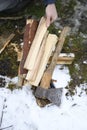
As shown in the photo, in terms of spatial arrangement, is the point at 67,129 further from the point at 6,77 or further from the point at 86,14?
the point at 86,14

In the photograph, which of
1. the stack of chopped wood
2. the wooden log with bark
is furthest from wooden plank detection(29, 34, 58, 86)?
the wooden log with bark

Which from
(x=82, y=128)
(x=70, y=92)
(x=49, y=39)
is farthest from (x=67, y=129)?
(x=49, y=39)

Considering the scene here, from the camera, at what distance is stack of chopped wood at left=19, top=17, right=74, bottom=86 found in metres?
3.27

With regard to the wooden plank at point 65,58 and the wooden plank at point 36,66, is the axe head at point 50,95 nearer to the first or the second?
the wooden plank at point 36,66

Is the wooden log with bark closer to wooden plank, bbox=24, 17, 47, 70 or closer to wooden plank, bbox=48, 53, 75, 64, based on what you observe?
wooden plank, bbox=24, 17, 47, 70

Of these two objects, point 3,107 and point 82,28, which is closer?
point 3,107

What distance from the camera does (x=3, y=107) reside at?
319 cm

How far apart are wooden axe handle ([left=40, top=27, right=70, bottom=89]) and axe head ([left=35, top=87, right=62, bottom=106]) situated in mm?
53

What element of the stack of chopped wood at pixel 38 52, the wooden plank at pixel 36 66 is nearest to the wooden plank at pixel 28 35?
the stack of chopped wood at pixel 38 52

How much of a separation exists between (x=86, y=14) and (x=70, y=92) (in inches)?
45.2

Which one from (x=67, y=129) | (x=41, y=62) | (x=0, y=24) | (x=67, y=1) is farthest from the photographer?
(x=67, y=1)

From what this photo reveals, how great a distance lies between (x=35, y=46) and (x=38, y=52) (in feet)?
0.25

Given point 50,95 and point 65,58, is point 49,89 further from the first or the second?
point 65,58

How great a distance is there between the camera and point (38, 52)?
3.36 meters
